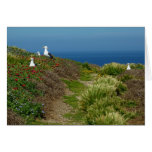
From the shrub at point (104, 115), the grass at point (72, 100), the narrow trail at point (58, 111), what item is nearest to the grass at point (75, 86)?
the grass at point (72, 100)

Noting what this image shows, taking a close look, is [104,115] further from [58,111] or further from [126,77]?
[126,77]

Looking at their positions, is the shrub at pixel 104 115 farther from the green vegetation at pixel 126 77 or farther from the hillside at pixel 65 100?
the green vegetation at pixel 126 77

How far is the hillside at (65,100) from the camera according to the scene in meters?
7.36

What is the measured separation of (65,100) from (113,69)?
193 inches

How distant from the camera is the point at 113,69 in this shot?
1375 centimetres

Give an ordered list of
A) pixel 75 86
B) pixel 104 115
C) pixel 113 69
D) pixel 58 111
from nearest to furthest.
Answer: pixel 104 115 → pixel 58 111 → pixel 75 86 → pixel 113 69

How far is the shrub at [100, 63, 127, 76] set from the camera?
1346 cm

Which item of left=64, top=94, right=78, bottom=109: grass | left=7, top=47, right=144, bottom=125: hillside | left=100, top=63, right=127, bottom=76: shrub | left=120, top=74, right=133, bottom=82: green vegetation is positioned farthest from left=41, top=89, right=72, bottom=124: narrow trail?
left=100, top=63, right=127, bottom=76: shrub

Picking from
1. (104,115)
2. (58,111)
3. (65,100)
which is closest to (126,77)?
(65,100)

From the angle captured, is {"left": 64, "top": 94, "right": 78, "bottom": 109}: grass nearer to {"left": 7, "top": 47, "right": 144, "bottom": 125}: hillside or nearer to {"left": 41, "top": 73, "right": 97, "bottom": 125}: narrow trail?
{"left": 7, "top": 47, "right": 144, "bottom": 125}: hillside

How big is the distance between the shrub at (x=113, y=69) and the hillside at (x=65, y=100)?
1.36 m
